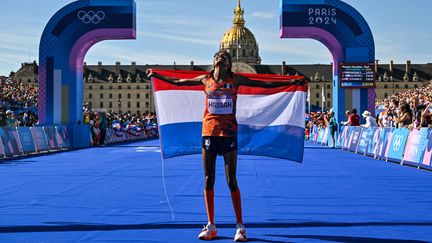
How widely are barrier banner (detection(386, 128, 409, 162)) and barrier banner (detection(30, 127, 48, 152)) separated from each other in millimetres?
12877

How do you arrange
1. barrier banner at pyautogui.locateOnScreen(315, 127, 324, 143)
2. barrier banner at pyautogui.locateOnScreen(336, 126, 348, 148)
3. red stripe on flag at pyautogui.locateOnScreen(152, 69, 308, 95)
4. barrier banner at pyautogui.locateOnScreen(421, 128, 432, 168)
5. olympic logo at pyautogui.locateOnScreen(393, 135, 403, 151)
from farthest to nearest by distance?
barrier banner at pyautogui.locateOnScreen(315, 127, 324, 143) < barrier banner at pyautogui.locateOnScreen(336, 126, 348, 148) < olympic logo at pyautogui.locateOnScreen(393, 135, 403, 151) < barrier banner at pyautogui.locateOnScreen(421, 128, 432, 168) < red stripe on flag at pyautogui.locateOnScreen(152, 69, 308, 95)

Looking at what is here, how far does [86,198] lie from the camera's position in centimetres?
1016

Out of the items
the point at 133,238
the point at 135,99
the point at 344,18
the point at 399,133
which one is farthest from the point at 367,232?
the point at 135,99

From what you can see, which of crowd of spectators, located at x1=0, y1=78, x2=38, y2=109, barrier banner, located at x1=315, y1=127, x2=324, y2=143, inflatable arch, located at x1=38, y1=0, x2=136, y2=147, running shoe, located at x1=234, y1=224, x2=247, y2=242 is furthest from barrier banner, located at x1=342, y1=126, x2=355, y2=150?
crowd of spectators, located at x1=0, y1=78, x2=38, y2=109

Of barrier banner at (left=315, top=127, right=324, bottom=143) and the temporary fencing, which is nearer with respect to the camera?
the temporary fencing

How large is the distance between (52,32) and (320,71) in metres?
158

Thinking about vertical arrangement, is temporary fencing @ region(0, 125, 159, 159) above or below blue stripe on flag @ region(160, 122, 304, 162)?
below

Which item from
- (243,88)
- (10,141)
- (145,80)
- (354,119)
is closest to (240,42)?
Result: (145,80)

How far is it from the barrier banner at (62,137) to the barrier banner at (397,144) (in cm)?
1429

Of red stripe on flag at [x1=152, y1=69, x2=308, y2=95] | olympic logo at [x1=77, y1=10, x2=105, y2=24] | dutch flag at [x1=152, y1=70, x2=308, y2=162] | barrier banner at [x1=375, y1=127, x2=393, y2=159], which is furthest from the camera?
olympic logo at [x1=77, y1=10, x2=105, y2=24]

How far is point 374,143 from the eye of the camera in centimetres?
2262

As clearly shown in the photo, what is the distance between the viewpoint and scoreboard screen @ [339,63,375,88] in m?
29.9

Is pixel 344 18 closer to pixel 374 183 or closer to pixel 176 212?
pixel 374 183

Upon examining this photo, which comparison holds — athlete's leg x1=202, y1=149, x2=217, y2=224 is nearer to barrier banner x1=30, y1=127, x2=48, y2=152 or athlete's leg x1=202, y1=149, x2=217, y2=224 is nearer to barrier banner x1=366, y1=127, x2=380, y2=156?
barrier banner x1=366, y1=127, x2=380, y2=156
